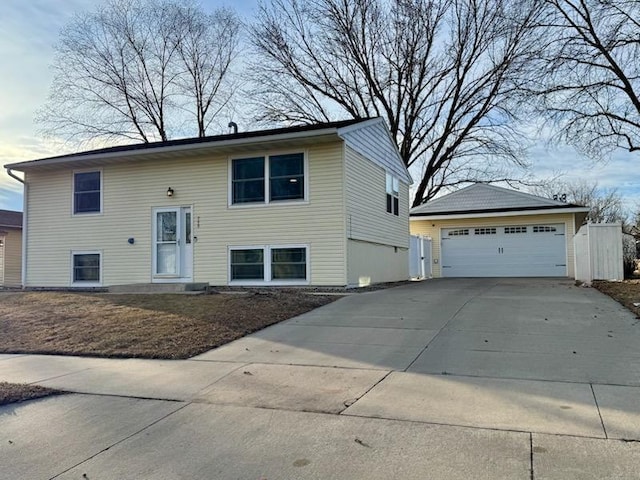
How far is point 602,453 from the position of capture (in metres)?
3.44

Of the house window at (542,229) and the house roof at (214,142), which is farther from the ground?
the house roof at (214,142)

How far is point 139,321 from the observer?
353 inches

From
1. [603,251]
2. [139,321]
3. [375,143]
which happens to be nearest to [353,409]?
[139,321]

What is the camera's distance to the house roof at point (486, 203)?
2239 centimetres

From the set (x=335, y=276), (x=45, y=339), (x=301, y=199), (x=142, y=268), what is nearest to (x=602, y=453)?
(x=45, y=339)

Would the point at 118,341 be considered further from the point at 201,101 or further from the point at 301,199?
the point at 201,101

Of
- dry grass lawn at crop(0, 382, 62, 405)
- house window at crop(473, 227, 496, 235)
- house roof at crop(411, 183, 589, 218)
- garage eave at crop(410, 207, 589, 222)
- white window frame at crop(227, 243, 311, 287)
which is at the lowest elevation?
dry grass lawn at crop(0, 382, 62, 405)

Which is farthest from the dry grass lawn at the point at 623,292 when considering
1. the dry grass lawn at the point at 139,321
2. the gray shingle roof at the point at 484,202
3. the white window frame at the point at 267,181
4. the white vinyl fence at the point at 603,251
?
the gray shingle roof at the point at 484,202

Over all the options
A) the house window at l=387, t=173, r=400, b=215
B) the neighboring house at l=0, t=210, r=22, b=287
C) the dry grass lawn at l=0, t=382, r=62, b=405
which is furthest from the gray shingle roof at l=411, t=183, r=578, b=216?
the dry grass lawn at l=0, t=382, r=62, b=405

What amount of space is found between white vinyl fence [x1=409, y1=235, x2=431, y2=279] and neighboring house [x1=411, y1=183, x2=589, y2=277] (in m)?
0.40

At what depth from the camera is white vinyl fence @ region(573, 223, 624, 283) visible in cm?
1371

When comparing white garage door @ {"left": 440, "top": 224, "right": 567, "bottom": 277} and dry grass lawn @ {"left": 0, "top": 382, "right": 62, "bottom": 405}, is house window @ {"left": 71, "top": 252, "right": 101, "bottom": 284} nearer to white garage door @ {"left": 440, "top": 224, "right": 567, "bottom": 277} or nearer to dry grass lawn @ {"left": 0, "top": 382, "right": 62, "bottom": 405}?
dry grass lawn @ {"left": 0, "top": 382, "right": 62, "bottom": 405}

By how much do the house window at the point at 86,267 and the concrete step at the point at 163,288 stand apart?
199 cm

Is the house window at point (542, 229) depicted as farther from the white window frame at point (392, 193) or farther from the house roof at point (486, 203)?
the white window frame at point (392, 193)
